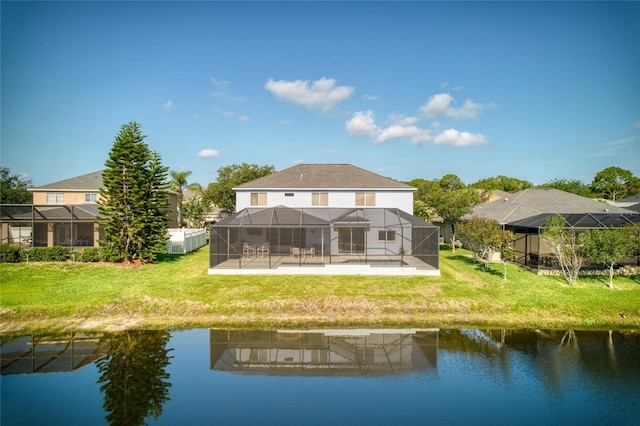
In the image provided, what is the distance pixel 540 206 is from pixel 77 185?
37.7 metres

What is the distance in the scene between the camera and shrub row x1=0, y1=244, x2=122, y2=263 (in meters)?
21.2

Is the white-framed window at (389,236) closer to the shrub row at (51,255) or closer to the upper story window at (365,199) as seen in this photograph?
the upper story window at (365,199)

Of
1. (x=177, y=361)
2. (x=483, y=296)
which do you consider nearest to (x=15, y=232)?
(x=177, y=361)

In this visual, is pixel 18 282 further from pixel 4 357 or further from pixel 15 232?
pixel 15 232

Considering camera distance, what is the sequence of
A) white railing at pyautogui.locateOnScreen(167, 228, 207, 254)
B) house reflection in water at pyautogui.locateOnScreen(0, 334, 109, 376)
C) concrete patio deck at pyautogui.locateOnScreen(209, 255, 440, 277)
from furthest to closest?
1. white railing at pyautogui.locateOnScreen(167, 228, 207, 254)
2. concrete patio deck at pyautogui.locateOnScreen(209, 255, 440, 277)
3. house reflection in water at pyautogui.locateOnScreen(0, 334, 109, 376)

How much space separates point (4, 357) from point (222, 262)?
34.9 feet

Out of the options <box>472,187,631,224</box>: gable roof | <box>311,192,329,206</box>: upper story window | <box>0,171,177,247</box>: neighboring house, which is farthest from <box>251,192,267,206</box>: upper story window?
<box>472,187,631,224</box>: gable roof

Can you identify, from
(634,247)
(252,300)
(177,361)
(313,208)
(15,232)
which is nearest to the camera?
(177,361)

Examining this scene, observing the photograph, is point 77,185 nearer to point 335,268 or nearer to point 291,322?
point 335,268

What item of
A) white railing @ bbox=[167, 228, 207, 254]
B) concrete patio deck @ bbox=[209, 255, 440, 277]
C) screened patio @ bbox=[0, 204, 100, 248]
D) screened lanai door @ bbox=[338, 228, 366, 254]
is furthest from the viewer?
white railing @ bbox=[167, 228, 207, 254]

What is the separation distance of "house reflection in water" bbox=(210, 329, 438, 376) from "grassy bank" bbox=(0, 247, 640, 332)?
896 mm

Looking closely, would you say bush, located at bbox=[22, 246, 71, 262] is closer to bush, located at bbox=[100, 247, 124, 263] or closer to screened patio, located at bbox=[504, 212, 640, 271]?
bush, located at bbox=[100, 247, 124, 263]

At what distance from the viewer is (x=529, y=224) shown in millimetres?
22156

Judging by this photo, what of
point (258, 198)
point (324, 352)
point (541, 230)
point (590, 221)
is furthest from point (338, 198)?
point (324, 352)
